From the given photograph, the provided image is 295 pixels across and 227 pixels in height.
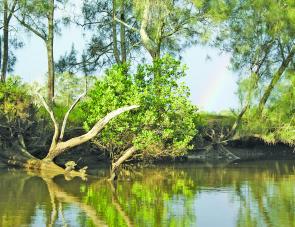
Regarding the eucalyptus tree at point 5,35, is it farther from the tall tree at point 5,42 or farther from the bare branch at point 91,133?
the bare branch at point 91,133

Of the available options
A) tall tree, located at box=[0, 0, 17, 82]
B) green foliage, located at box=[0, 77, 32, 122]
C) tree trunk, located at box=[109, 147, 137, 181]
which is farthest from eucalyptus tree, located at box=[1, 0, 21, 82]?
tree trunk, located at box=[109, 147, 137, 181]

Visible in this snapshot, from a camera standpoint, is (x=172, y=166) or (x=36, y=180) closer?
(x=36, y=180)

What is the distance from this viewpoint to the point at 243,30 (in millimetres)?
49125

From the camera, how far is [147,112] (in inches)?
1248

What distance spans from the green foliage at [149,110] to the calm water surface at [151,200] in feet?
6.48

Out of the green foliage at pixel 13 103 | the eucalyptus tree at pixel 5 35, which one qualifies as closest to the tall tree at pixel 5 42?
the eucalyptus tree at pixel 5 35

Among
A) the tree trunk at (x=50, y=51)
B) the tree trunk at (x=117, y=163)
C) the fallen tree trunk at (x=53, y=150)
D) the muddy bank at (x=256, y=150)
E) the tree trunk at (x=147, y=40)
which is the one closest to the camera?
the tree trunk at (x=117, y=163)

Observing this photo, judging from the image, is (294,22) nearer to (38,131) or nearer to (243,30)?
(243,30)

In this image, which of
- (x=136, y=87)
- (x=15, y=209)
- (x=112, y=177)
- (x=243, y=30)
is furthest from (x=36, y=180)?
(x=243, y=30)

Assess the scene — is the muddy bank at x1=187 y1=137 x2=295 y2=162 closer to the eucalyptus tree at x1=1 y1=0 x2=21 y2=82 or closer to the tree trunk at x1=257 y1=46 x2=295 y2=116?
the tree trunk at x1=257 y1=46 x2=295 y2=116

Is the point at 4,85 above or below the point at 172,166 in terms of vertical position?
above

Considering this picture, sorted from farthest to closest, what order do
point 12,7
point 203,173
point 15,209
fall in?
point 12,7
point 203,173
point 15,209

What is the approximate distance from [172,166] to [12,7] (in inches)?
617

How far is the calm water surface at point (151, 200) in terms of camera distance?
62.4 feet
